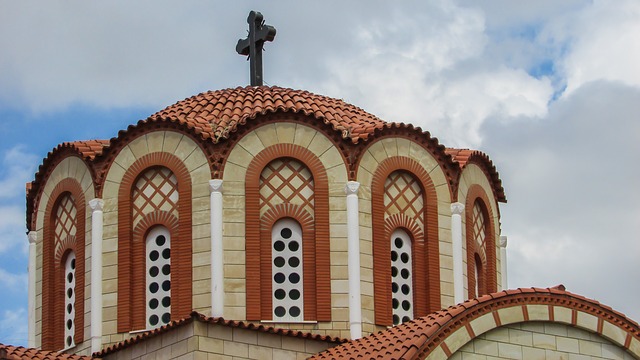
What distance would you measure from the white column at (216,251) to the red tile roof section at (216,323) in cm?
88

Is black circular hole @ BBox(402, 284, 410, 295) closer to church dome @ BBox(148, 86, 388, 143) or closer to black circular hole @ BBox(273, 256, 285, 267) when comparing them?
black circular hole @ BBox(273, 256, 285, 267)

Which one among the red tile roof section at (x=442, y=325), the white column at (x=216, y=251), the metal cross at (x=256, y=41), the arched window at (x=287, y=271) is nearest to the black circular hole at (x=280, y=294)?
the arched window at (x=287, y=271)

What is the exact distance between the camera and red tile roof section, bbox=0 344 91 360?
27972 millimetres

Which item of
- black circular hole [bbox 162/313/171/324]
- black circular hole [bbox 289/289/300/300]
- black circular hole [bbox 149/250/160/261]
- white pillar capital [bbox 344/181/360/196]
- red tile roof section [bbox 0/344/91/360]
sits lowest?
red tile roof section [bbox 0/344/91/360]

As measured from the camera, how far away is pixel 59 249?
108 feet

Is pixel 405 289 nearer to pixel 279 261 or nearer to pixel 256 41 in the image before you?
pixel 279 261

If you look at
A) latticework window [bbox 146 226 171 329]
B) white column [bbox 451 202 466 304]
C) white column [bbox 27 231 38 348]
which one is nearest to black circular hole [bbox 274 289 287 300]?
latticework window [bbox 146 226 171 329]

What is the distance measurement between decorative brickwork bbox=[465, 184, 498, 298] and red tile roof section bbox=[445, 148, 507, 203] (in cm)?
51

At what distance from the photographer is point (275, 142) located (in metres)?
31.5

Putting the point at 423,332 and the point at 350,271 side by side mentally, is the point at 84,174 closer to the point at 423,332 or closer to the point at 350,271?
the point at 350,271

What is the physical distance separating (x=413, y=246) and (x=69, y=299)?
257 inches

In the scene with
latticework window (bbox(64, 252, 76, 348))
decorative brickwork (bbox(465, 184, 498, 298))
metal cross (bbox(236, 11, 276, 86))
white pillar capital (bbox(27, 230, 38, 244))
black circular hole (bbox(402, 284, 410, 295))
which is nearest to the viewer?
black circular hole (bbox(402, 284, 410, 295))

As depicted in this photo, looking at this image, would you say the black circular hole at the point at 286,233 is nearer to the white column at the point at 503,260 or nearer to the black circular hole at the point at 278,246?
the black circular hole at the point at 278,246

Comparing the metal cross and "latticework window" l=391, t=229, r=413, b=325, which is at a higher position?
the metal cross
